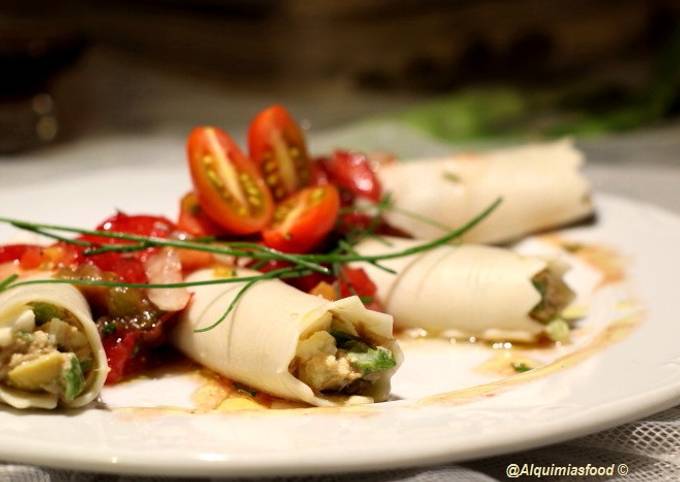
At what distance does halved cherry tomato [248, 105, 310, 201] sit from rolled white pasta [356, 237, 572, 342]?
435 millimetres

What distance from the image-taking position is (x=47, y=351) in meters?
2.44

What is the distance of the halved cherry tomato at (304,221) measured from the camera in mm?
3318

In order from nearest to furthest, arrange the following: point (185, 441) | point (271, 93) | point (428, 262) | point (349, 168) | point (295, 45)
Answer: point (185, 441)
point (428, 262)
point (349, 168)
point (271, 93)
point (295, 45)

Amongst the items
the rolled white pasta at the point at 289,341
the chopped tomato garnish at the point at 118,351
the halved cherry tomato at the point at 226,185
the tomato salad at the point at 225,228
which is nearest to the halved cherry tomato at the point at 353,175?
the tomato salad at the point at 225,228

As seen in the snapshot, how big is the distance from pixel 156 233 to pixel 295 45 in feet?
19.1

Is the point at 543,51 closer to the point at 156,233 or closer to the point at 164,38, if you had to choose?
the point at 164,38

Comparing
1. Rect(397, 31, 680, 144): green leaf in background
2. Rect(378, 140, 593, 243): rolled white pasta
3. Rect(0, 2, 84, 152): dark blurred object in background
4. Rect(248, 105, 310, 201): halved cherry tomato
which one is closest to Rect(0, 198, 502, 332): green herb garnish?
Rect(248, 105, 310, 201): halved cherry tomato

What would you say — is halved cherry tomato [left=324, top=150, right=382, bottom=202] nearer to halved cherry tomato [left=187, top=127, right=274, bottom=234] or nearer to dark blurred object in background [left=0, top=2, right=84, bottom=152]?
halved cherry tomato [left=187, top=127, right=274, bottom=234]

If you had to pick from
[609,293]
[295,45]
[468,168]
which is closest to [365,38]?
[295,45]

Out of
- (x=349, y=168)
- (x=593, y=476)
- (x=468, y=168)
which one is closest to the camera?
(x=593, y=476)

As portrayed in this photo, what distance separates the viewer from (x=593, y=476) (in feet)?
7.88

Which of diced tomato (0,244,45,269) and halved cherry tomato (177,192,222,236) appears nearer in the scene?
diced tomato (0,244,45,269)

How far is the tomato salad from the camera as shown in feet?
9.41

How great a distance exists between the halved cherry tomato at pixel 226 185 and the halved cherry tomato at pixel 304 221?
0.19ft
